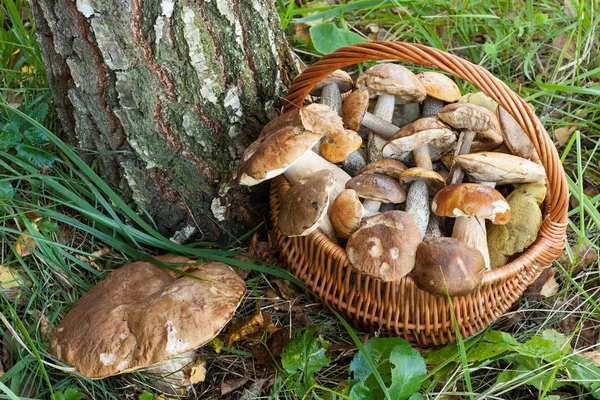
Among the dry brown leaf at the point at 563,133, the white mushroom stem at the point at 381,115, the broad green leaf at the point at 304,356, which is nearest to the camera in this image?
the broad green leaf at the point at 304,356

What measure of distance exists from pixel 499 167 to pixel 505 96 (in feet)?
0.85

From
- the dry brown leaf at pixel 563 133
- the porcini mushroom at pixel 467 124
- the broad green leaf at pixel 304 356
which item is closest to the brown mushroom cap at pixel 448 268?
the porcini mushroom at pixel 467 124

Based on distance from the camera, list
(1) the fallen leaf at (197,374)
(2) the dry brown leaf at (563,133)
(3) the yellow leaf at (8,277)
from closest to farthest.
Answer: (1) the fallen leaf at (197,374), (3) the yellow leaf at (8,277), (2) the dry brown leaf at (563,133)

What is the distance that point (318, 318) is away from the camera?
2314 millimetres

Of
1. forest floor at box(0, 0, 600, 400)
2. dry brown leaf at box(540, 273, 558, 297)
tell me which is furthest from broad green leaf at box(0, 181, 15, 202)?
dry brown leaf at box(540, 273, 558, 297)

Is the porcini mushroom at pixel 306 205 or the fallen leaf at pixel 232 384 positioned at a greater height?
the porcini mushroom at pixel 306 205

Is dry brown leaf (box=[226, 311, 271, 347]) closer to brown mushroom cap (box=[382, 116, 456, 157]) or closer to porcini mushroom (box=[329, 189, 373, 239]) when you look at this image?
porcini mushroom (box=[329, 189, 373, 239])

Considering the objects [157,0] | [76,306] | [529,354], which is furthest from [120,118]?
[529,354]

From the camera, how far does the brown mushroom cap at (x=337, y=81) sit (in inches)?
94.7

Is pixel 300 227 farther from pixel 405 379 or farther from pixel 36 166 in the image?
pixel 36 166

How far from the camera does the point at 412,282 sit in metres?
1.95

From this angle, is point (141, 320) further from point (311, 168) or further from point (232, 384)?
point (311, 168)

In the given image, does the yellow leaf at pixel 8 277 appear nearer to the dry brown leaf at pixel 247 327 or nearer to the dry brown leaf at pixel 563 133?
the dry brown leaf at pixel 247 327

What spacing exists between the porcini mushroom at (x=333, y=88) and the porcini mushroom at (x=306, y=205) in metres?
0.45
